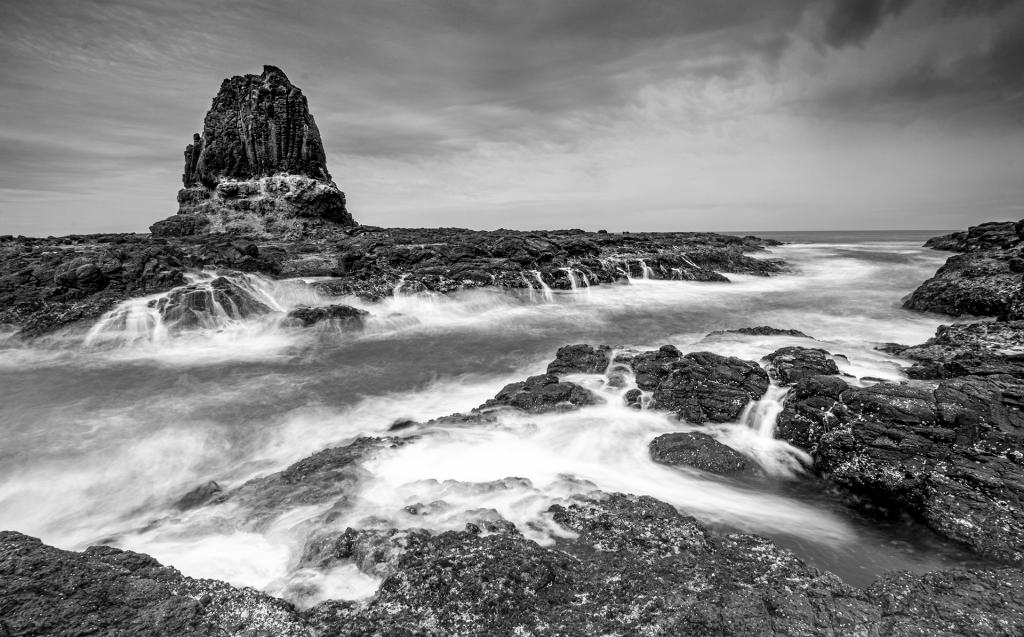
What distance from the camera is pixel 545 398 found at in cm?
936

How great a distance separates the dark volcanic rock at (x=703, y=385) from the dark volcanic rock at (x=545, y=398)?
135cm

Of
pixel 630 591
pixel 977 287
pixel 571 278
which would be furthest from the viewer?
pixel 571 278

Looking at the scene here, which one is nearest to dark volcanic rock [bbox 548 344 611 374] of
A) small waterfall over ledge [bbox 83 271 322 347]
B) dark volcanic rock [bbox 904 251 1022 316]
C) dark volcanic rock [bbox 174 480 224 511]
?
dark volcanic rock [bbox 174 480 224 511]

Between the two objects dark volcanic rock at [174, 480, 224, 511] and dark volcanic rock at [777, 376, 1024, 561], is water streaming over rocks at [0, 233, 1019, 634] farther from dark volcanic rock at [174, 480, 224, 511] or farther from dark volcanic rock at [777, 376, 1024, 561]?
dark volcanic rock at [777, 376, 1024, 561]

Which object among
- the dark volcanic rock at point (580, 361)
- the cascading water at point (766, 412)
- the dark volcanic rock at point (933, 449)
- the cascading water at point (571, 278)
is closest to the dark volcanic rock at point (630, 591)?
the dark volcanic rock at point (933, 449)

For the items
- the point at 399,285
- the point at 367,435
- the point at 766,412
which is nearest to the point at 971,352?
the point at 766,412

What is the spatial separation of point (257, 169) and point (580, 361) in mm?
49252

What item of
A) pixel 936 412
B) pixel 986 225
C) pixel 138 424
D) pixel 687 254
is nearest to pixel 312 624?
pixel 936 412

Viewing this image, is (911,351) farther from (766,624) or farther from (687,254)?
(687,254)

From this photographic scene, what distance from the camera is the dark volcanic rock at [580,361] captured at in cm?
1084

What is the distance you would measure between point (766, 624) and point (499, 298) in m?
20.3

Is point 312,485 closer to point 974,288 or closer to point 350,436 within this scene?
point 350,436

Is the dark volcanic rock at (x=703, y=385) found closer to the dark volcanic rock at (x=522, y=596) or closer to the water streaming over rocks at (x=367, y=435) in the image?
the water streaming over rocks at (x=367, y=435)

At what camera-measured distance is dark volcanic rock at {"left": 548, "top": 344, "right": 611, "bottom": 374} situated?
1084 cm
